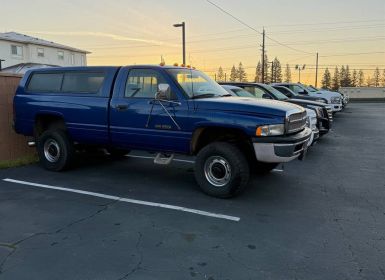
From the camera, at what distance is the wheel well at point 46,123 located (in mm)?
7578

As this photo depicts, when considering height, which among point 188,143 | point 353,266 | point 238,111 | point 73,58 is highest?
point 73,58

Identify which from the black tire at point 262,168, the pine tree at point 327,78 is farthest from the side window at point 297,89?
the pine tree at point 327,78

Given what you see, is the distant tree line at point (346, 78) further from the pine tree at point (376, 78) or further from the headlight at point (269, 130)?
the headlight at point (269, 130)

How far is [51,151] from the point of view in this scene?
7590mm

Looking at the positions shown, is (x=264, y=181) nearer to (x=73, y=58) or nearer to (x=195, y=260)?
(x=195, y=260)

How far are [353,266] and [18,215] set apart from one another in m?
4.20

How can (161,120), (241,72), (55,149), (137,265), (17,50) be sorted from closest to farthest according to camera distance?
(137,265) → (161,120) → (55,149) → (17,50) → (241,72)

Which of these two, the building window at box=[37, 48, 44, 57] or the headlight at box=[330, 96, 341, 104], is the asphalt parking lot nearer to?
the headlight at box=[330, 96, 341, 104]

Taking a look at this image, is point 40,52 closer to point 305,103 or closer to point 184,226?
point 305,103

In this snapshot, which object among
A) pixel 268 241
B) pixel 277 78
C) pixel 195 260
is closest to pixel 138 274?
pixel 195 260

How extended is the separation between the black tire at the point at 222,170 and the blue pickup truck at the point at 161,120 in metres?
0.02

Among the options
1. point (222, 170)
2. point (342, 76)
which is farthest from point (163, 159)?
point (342, 76)

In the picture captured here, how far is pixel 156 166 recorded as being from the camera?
26.7 ft

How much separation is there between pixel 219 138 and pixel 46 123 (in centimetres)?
401
